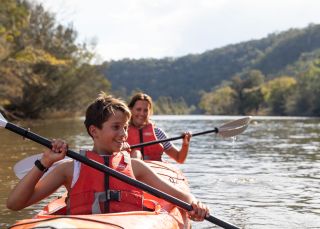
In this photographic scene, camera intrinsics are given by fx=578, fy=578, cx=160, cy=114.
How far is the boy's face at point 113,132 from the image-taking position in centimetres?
361

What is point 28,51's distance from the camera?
94.1 feet

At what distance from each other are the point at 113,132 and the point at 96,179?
1.11 feet

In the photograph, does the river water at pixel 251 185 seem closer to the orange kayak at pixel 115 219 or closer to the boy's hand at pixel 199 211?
the orange kayak at pixel 115 219

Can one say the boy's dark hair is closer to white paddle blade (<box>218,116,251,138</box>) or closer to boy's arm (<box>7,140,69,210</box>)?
boy's arm (<box>7,140,69,210</box>)

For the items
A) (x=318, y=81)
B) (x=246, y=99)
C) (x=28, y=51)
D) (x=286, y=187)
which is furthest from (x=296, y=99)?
(x=286, y=187)

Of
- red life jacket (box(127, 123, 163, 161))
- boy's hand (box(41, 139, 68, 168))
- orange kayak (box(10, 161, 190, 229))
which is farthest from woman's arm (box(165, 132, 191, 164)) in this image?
boy's hand (box(41, 139, 68, 168))

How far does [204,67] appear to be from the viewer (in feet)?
501

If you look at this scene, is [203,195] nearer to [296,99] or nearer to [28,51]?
[28,51]

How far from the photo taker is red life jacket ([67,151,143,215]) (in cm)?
364

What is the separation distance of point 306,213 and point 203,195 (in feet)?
5.15

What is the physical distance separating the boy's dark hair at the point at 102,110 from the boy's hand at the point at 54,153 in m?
0.26

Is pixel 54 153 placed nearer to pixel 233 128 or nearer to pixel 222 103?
pixel 233 128

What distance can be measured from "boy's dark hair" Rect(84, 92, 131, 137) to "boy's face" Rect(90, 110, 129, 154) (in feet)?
0.08

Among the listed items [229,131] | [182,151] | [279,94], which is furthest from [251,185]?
[279,94]
